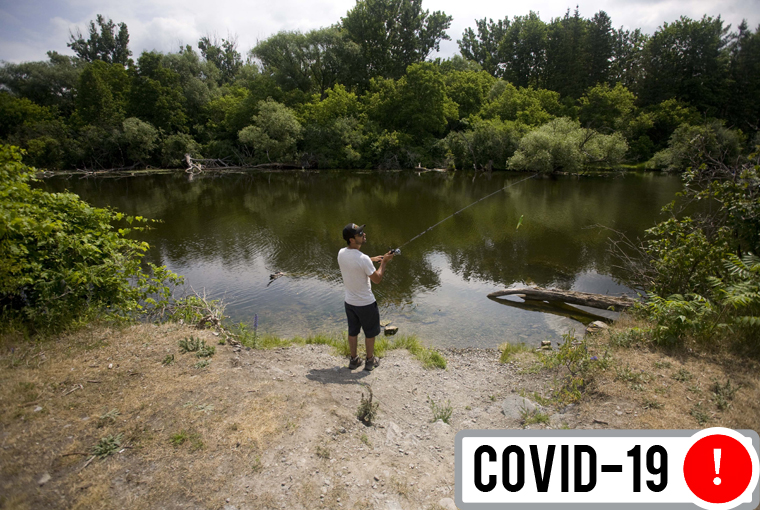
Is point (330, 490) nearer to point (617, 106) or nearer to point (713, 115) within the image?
point (617, 106)

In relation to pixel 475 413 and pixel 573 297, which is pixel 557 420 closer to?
pixel 475 413

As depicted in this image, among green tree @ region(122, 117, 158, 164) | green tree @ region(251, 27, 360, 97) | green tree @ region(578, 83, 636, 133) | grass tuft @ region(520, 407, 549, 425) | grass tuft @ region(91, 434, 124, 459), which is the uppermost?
green tree @ region(251, 27, 360, 97)

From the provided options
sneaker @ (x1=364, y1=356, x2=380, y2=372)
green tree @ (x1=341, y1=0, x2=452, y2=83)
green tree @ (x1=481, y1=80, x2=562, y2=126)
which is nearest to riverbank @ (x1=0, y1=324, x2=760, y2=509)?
sneaker @ (x1=364, y1=356, x2=380, y2=372)

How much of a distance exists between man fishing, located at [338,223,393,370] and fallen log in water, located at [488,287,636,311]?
19.0 feet

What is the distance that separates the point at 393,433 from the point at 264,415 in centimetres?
147

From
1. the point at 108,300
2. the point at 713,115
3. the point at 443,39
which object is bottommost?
the point at 108,300

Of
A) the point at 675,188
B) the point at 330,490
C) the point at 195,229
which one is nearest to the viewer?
the point at 330,490

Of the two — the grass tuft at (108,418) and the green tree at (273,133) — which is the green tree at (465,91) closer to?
the green tree at (273,133)

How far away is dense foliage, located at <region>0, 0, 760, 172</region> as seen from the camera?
47625 millimetres

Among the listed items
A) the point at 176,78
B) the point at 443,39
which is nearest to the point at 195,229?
the point at 176,78

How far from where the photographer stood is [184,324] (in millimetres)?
6699

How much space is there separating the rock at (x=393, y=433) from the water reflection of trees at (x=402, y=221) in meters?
6.56

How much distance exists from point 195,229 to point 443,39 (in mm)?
71572

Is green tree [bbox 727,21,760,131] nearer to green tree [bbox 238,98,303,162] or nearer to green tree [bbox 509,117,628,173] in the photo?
green tree [bbox 509,117,628,173]
